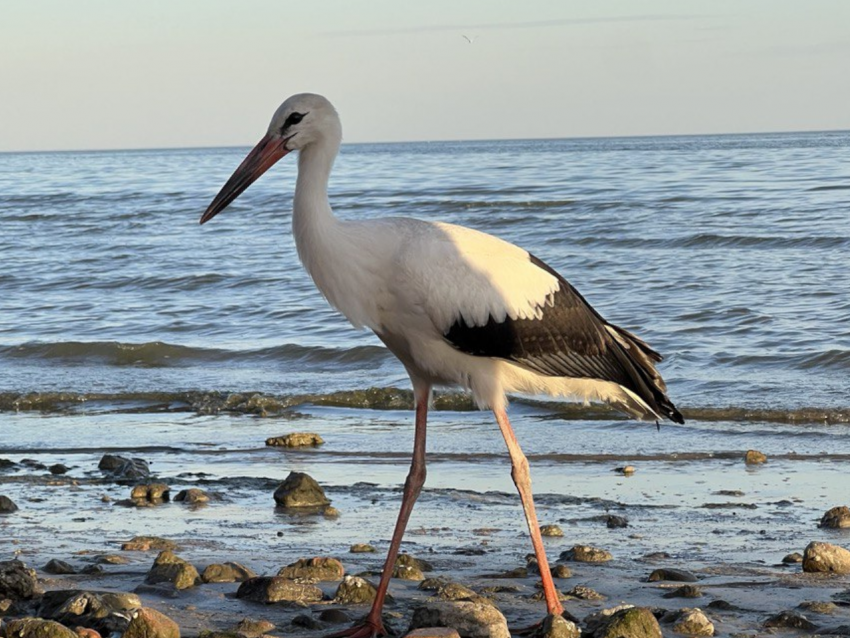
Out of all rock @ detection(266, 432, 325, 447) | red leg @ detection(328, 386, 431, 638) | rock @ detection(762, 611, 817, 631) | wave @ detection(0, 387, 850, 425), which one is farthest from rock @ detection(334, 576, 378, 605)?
wave @ detection(0, 387, 850, 425)

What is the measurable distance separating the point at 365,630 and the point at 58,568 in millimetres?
1505

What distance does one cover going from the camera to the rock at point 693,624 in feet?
15.4

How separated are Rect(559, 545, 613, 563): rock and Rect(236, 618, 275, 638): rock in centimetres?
170

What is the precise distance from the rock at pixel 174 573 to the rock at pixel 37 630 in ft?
3.50

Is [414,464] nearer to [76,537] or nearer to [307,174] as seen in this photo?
[307,174]

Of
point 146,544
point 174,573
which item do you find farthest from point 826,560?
point 146,544

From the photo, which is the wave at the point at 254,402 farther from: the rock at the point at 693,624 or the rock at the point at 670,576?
the rock at the point at 693,624

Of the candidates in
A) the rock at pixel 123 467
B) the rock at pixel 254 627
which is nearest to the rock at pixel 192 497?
the rock at pixel 123 467

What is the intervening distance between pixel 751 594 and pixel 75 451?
5236mm

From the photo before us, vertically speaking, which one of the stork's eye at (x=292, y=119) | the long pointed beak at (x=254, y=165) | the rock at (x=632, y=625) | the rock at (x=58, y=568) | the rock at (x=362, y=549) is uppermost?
the stork's eye at (x=292, y=119)

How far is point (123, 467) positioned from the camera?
320 inches

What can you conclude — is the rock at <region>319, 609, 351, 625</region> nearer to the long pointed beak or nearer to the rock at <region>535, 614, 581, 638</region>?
the rock at <region>535, 614, 581, 638</region>

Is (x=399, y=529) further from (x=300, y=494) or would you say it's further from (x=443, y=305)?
(x=300, y=494)

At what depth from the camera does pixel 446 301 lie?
17.4ft
